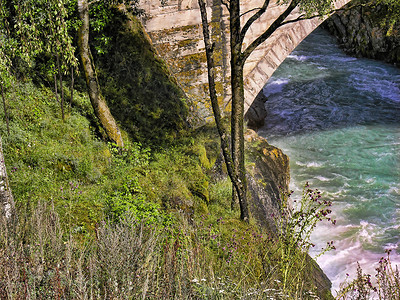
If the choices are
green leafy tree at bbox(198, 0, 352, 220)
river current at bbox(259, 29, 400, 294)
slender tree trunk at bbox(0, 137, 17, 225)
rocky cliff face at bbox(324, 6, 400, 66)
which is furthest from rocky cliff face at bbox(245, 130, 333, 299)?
rocky cliff face at bbox(324, 6, 400, 66)

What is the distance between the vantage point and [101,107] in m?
7.58

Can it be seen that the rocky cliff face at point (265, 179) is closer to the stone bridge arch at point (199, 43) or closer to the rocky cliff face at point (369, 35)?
the stone bridge arch at point (199, 43)

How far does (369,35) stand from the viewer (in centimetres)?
2091

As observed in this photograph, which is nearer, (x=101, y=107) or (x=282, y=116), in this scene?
(x=101, y=107)

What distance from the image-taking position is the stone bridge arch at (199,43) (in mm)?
9109

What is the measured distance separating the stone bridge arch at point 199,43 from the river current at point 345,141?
3.54 m

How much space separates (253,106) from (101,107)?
343 inches

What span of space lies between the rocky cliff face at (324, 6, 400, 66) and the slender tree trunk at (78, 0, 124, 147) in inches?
570

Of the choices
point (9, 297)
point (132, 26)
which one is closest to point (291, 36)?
point (132, 26)

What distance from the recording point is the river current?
31.3ft

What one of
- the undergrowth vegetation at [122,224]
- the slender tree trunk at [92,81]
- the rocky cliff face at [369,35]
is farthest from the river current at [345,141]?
the slender tree trunk at [92,81]

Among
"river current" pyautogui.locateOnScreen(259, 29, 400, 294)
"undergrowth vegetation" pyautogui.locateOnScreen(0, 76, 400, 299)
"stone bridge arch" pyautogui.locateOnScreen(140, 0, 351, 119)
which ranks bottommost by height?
"river current" pyautogui.locateOnScreen(259, 29, 400, 294)

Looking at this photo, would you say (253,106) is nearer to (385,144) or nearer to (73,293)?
(385,144)

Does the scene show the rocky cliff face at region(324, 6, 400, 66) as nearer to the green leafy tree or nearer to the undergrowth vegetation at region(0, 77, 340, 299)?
the green leafy tree
